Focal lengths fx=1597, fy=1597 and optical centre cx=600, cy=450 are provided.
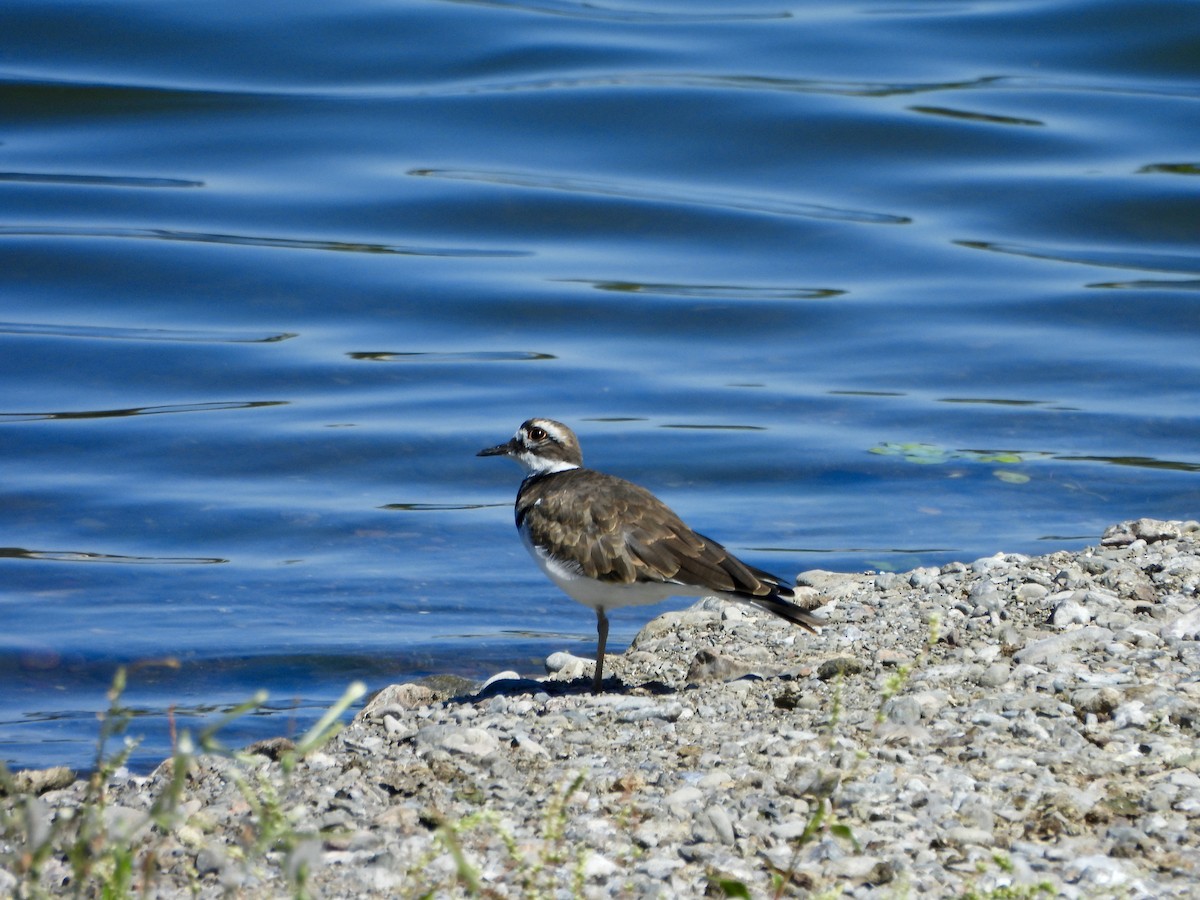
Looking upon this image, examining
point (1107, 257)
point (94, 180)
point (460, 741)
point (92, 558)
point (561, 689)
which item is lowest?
point (92, 558)

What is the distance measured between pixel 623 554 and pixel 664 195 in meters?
14.8

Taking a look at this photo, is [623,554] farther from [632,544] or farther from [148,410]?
[148,410]

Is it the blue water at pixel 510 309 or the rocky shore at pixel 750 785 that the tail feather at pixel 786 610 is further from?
the blue water at pixel 510 309

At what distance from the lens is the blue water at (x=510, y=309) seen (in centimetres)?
1113

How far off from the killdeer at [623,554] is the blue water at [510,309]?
6.82 ft

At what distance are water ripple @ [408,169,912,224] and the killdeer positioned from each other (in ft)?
45.0

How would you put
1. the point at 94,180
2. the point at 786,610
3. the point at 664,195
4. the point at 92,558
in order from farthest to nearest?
the point at 94,180 → the point at 664,195 → the point at 92,558 → the point at 786,610

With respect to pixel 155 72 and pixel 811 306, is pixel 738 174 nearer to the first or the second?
pixel 811 306

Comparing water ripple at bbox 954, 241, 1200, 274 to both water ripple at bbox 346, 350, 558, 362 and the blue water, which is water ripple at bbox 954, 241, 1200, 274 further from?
water ripple at bbox 346, 350, 558, 362

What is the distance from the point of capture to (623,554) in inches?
303

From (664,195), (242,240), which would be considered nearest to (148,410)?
(242,240)

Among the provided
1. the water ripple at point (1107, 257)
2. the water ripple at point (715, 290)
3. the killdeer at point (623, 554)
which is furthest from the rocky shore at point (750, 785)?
the water ripple at point (1107, 257)

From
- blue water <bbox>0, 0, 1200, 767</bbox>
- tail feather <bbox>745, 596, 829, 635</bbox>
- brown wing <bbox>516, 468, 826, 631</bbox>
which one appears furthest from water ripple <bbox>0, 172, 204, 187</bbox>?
tail feather <bbox>745, 596, 829, 635</bbox>

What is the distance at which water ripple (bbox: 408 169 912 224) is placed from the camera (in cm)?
2153
